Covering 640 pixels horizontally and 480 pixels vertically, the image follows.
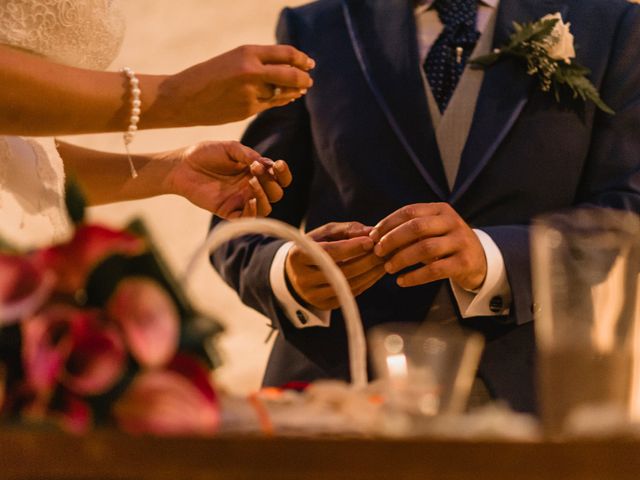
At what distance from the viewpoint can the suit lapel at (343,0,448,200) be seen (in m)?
1.98

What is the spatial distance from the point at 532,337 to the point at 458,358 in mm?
1043

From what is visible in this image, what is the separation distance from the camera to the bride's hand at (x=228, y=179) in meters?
1.68

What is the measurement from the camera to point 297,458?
0.73 m

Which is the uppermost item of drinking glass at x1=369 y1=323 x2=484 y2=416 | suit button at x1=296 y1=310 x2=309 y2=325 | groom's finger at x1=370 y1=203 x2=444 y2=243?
drinking glass at x1=369 y1=323 x2=484 y2=416

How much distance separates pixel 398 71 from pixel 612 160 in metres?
0.43

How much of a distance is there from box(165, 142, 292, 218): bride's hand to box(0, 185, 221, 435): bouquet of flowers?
0.82 metres

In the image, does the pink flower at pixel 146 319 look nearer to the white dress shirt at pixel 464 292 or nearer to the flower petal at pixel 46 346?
the flower petal at pixel 46 346

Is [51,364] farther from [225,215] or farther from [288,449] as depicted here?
[225,215]

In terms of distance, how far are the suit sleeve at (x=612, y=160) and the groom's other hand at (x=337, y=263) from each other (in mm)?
220

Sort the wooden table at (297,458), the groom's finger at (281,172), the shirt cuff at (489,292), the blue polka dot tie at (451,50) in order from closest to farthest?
1. the wooden table at (297,458)
2. the groom's finger at (281,172)
3. the shirt cuff at (489,292)
4. the blue polka dot tie at (451,50)

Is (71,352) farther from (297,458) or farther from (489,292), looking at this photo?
(489,292)

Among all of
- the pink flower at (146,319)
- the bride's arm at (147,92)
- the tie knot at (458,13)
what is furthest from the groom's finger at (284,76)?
the tie knot at (458,13)

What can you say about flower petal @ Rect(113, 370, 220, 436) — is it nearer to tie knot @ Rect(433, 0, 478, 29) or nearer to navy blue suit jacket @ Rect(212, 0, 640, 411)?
navy blue suit jacket @ Rect(212, 0, 640, 411)

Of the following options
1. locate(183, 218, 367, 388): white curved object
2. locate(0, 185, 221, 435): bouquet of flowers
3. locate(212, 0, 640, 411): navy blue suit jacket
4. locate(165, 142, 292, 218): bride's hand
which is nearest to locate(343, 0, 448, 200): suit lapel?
locate(212, 0, 640, 411): navy blue suit jacket
